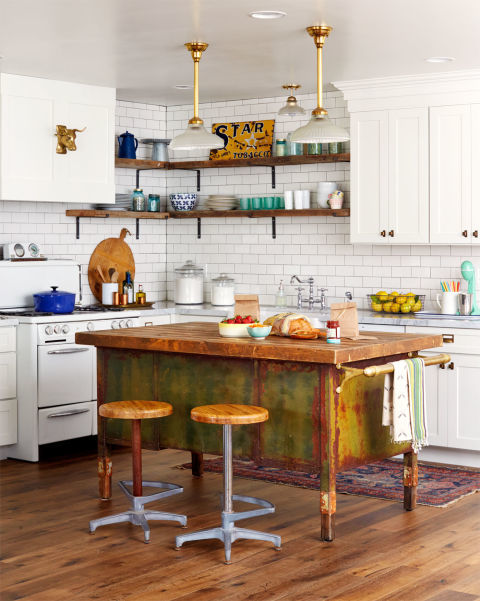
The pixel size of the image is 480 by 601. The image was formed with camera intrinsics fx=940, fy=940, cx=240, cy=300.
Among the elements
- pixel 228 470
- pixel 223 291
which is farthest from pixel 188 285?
pixel 228 470

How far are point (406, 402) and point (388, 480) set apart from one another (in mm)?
1396

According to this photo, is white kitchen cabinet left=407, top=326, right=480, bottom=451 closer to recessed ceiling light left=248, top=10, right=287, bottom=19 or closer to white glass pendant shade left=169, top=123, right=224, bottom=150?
white glass pendant shade left=169, top=123, right=224, bottom=150

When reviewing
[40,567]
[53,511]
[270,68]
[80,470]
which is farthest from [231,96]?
[40,567]

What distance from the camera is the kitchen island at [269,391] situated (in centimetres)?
476

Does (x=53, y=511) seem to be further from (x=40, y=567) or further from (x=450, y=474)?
(x=450, y=474)

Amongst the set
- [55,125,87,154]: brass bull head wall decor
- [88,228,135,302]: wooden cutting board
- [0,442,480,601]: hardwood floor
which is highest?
[55,125,87,154]: brass bull head wall decor

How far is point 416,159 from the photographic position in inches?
277

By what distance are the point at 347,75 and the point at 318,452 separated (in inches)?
131

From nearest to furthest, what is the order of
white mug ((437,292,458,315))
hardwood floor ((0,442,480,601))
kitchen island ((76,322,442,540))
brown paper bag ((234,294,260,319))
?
hardwood floor ((0,442,480,601)) → kitchen island ((76,322,442,540)) → brown paper bag ((234,294,260,319)) → white mug ((437,292,458,315))

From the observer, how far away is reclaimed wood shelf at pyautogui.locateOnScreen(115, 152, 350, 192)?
7520mm

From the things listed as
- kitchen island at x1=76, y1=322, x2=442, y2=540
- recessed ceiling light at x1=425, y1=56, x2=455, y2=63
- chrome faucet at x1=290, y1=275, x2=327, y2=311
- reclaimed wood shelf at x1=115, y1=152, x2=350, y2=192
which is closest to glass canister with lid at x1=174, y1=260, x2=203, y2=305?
reclaimed wood shelf at x1=115, y1=152, x2=350, y2=192

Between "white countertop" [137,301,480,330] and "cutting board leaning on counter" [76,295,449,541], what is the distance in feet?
4.04

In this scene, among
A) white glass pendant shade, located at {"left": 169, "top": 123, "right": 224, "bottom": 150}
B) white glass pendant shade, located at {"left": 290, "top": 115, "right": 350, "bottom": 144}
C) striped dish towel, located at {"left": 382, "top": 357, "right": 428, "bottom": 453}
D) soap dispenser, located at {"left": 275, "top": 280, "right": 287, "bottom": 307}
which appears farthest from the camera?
soap dispenser, located at {"left": 275, "top": 280, "right": 287, "bottom": 307}

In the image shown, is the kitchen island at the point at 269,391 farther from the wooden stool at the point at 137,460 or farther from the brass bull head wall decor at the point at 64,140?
the brass bull head wall decor at the point at 64,140
